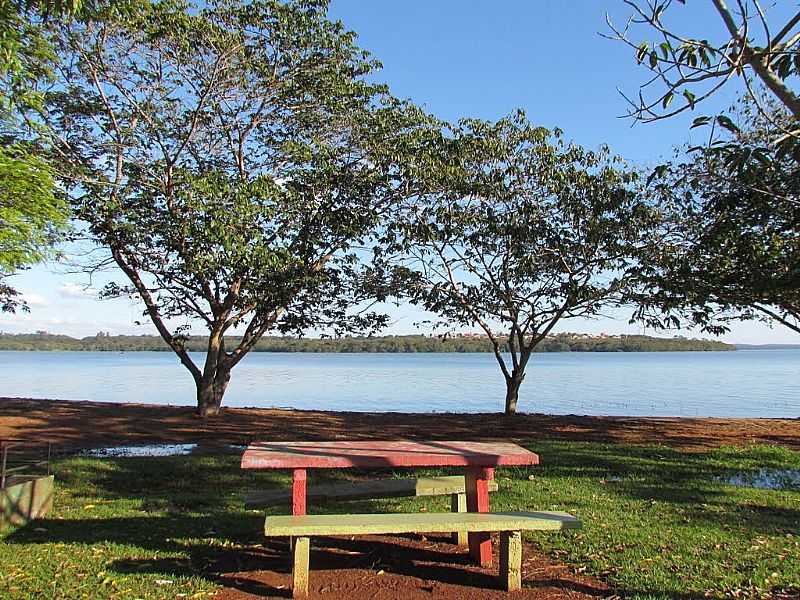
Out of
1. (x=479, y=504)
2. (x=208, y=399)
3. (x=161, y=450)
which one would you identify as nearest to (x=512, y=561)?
(x=479, y=504)

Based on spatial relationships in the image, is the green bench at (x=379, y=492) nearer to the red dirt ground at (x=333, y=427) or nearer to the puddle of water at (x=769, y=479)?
the puddle of water at (x=769, y=479)

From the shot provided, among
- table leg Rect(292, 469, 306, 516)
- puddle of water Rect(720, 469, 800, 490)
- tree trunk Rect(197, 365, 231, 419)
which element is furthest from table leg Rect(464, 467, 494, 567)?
tree trunk Rect(197, 365, 231, 419)

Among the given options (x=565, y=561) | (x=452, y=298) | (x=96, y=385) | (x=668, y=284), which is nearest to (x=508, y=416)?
(x=452, y=298)

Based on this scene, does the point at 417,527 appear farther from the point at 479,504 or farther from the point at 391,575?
the point at 479,504

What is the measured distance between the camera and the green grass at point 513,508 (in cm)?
409

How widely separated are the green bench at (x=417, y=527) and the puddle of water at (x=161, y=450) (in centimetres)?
582

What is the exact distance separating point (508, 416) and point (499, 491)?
25.1 feet

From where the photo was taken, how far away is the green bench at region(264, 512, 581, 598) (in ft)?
12.4

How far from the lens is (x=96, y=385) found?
33.3m

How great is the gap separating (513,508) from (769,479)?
354 cm

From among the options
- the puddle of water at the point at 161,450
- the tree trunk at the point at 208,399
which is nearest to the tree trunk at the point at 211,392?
the tree trunk at the point at 208,399

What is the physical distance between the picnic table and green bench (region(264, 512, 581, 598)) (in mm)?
313

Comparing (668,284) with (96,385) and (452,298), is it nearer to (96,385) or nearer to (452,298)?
(452,298)

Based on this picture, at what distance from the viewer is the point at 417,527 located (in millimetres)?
3824
